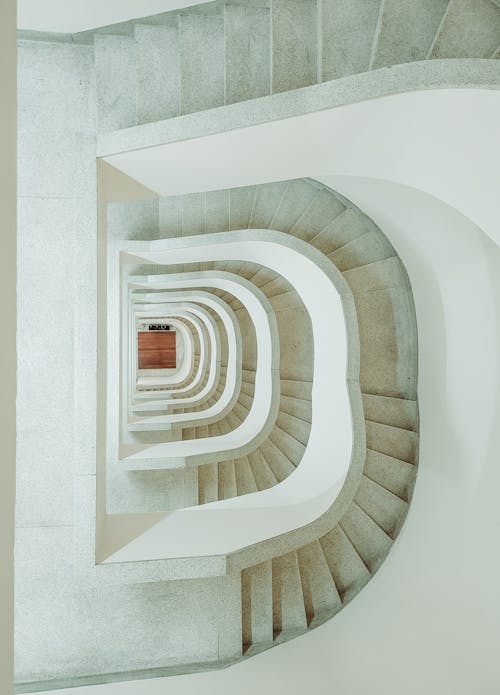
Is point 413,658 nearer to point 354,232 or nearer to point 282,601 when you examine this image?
point 282,601

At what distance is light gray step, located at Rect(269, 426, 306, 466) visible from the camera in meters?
5.77

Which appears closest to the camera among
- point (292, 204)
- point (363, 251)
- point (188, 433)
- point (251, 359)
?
point (363, 251)

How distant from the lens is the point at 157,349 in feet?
52.5

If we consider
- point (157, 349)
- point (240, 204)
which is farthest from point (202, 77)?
point (157, 349)

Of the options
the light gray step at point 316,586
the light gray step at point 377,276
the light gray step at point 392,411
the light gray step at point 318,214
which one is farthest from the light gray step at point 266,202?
the light gray step at point 316,586

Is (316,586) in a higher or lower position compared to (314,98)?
lower

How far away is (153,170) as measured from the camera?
106 inches

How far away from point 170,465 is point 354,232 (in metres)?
2.77

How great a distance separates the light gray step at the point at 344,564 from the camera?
15.6 ft

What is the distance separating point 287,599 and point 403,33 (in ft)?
14.5

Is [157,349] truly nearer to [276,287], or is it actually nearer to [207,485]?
[207,485]

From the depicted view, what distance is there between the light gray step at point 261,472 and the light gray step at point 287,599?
4.26 feet

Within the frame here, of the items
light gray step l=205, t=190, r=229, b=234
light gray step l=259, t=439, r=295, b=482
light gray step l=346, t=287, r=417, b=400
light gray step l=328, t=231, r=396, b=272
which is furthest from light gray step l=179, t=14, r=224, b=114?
light gray step l=259, t=439, r=295, b=482

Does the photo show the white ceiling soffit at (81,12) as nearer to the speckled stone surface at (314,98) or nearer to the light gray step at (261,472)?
the speckled stone surface at (314,98)
